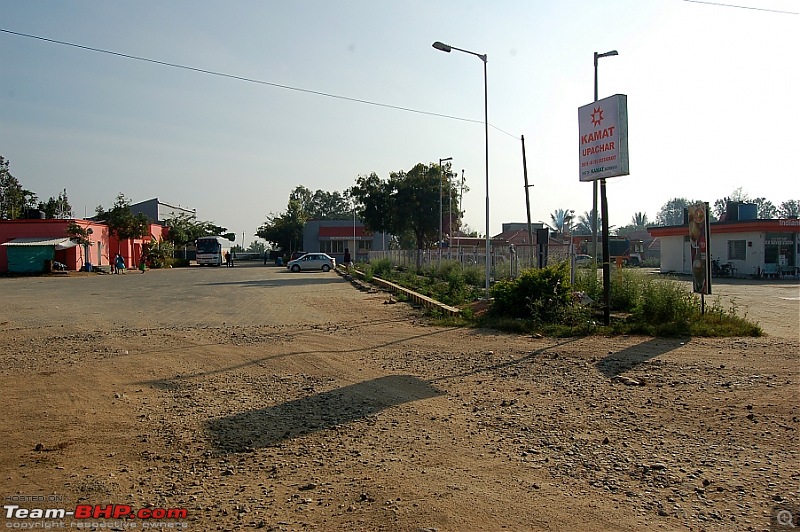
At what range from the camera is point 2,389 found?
7.83m

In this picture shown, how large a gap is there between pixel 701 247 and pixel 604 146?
299 centimetres

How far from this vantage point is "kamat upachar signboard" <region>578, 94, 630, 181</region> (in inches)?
516

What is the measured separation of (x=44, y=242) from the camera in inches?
1770

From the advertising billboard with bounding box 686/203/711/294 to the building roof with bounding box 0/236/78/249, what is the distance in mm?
43945

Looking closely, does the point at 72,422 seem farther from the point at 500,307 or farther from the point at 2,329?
the point at 500,307

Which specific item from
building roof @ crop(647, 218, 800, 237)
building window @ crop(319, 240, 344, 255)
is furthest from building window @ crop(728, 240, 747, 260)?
building window @ crop(319, 240, 344, 255)

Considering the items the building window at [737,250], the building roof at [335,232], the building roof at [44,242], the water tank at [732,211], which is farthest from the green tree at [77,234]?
the water tank at [732,211]

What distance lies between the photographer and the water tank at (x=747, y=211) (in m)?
42.7

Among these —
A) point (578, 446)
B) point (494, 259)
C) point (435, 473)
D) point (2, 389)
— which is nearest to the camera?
point (435, 473)

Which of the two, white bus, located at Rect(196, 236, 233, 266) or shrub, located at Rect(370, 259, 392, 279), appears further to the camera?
white bus, located at Rect(196, 236, 233, 266)

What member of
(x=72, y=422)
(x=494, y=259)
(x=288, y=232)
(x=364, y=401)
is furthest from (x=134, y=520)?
(x=288, y=232)

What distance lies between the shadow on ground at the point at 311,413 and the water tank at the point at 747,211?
138 feet

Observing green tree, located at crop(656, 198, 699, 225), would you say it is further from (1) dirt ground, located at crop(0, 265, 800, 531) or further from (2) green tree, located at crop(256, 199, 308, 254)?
(1) dirt ground, located at crop(0, 265, 800, 531)

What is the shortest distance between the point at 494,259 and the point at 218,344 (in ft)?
64.8
